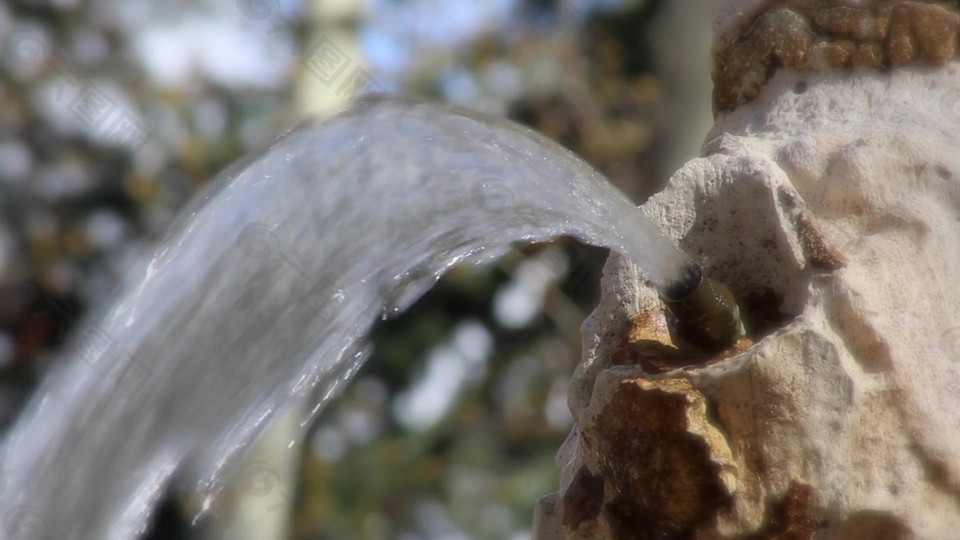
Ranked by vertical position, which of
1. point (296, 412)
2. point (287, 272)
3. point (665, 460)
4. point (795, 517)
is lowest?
point (296, 412)

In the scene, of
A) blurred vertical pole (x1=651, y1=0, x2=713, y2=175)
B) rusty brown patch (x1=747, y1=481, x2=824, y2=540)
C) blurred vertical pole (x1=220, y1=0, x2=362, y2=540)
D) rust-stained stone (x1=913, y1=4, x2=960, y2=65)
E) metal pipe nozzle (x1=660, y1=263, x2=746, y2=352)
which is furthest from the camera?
blurred vertical pole (x1=651, y1=0, x2=713, y2=175)

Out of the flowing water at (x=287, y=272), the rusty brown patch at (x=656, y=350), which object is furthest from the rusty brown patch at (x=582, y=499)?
the flowing water at (x=287, y=272)

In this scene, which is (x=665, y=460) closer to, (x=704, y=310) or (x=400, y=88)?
(x=704, y=310)

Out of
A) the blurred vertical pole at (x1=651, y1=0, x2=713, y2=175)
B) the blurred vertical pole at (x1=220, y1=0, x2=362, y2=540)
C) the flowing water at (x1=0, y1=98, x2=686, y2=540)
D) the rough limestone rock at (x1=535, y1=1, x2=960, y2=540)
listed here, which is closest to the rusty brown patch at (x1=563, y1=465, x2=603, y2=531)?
the rough limestone rock at (x1=535, y1=1, x2=960, y2=540)

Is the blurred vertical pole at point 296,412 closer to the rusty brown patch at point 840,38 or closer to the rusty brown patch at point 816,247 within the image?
the rusty brown patch at point 840,38

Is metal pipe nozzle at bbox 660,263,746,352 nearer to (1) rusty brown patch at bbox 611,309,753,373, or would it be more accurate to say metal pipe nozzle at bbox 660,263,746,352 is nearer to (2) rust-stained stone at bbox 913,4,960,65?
(1) rusty brown patch at bbox 611,309,753,373

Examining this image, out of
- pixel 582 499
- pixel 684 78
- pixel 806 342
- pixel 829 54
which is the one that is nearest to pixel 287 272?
pixel 582 499
